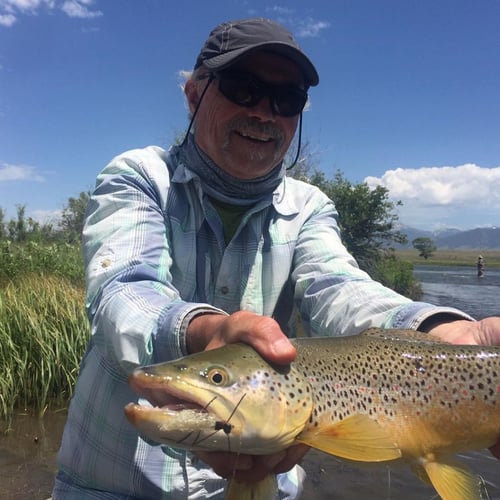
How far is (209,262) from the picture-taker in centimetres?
285

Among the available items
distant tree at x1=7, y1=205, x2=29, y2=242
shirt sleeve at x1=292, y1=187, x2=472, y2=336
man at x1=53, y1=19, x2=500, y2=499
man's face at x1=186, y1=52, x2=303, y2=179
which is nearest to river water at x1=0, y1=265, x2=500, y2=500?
shirt sleeve at x1=292, y1=187, x2=472, y2=336

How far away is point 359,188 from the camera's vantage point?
33500 millimetres

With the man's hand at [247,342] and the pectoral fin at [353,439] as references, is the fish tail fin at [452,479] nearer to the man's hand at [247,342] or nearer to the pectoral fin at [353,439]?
the pectoral fin at [353,439]

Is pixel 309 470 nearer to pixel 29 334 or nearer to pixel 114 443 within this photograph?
pixel 29 334

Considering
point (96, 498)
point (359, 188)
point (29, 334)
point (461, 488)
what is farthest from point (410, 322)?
point (359, 188)

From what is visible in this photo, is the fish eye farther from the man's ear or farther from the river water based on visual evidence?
the river water

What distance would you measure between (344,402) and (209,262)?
1.07m

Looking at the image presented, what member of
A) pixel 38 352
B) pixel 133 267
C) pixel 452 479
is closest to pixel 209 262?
pixel 133 267

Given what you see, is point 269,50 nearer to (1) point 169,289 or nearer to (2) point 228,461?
(1) point 169,289

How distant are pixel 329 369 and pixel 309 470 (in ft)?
20.4

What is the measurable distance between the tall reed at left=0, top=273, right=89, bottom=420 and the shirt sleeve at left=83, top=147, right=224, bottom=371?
6.10 metres

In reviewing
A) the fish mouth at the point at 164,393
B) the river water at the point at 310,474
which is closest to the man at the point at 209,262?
the fish mouth at the point at 164,393

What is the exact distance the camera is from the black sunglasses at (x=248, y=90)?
2803 mm

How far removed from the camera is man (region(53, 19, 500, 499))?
7.20 feet
